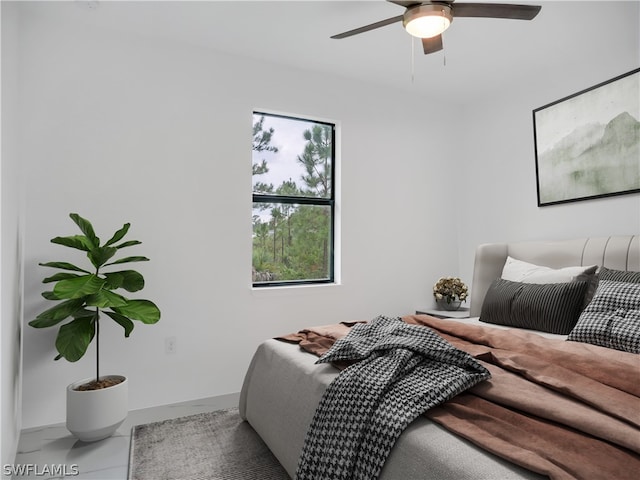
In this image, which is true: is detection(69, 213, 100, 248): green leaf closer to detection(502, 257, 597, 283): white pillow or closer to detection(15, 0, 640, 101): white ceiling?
detection(15, 0, 640, 101): white ceiling

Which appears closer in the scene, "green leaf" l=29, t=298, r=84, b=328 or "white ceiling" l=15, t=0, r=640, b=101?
Result: "green leaf" l=29, t=298, r=84, b=328

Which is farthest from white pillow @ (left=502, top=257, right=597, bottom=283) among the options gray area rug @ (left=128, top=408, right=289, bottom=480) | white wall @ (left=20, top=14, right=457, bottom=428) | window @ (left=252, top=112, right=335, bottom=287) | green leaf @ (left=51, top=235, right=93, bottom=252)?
green leaf @ (left=51, top=235, right=93, bottom=252)

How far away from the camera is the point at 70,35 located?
2656mm

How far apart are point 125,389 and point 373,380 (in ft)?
5.21

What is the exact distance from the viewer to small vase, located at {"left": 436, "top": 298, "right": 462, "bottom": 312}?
3717 millimetres

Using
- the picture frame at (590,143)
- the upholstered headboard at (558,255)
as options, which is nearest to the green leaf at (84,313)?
the upholstered headboard at (558,255)

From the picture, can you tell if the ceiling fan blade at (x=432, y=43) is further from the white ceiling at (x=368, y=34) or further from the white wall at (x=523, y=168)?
the white wall at (x=523, y=168)

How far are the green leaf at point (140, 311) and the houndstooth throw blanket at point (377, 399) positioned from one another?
3.98 ft

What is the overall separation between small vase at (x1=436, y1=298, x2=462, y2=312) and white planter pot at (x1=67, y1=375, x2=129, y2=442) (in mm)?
2701

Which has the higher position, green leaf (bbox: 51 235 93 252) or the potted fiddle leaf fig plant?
green leaf (bbox: 51 235 93 252)

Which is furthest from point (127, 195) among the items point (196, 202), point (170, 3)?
point (170, 3)

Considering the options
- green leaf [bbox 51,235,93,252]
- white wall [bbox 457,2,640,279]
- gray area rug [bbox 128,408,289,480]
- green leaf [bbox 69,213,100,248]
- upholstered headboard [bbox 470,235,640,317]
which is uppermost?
white wall [bbox 457,2,640,279]

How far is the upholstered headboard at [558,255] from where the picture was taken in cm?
259

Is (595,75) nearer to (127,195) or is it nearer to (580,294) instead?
(580,294)
